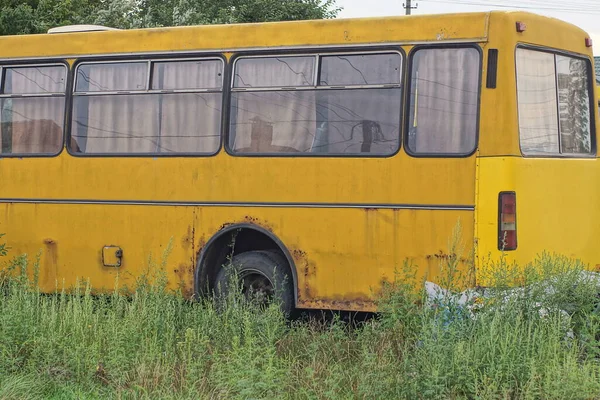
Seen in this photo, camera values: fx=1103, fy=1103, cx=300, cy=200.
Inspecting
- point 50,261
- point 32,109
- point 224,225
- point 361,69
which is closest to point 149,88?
point 32,109

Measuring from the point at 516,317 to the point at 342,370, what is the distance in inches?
50.6

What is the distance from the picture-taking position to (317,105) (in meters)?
10.2

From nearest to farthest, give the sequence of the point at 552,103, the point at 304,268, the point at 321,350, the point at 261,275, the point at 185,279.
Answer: the point at 321,350, the point at 552,103, the point at 304,268, the point at 261,275, the point at 185,279

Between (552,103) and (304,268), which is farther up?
(552,103)

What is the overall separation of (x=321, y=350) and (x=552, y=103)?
10.6ft

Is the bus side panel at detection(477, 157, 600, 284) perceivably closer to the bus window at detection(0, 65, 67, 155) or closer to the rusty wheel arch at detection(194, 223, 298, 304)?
the rusty wheel arch at detection(194, 223, 298, 304)

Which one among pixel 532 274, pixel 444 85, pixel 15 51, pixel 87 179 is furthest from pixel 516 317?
pixel 15 51

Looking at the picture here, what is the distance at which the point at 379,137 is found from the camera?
988cm

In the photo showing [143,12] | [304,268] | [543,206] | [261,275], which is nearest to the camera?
[543,206]

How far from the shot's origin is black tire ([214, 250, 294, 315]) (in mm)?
10352

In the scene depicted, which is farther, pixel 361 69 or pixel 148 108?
pixel 148 108

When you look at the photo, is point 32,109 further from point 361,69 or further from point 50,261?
point 361,69

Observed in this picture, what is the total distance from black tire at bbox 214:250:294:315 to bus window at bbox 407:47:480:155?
1.75 m

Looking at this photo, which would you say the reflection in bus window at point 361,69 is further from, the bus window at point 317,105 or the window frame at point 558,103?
the window frame at point 558,103
